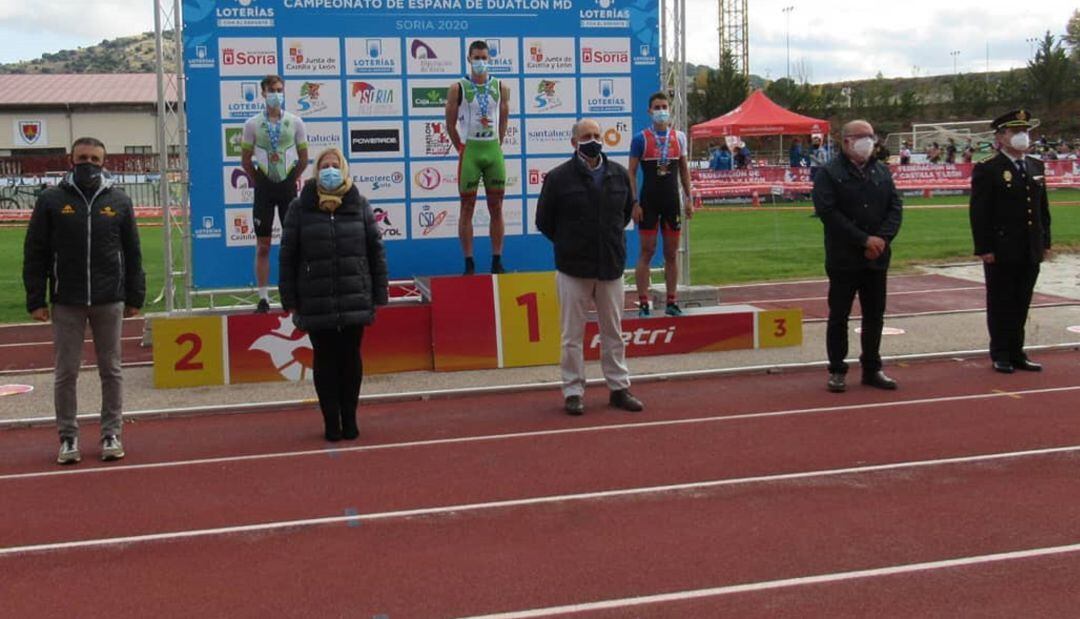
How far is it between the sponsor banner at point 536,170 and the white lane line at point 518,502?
Answer: 23.8 feet

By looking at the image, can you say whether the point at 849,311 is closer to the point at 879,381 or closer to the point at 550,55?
the point at 879,381

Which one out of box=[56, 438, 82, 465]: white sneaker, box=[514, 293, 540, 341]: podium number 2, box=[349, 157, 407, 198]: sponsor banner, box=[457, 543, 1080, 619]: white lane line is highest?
box=[349, 157, 407, 198]: sponsor banner

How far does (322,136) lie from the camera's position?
12.8 meters

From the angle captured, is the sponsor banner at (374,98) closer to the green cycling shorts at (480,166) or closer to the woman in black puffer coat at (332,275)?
the green cycling shorts at (480,166)

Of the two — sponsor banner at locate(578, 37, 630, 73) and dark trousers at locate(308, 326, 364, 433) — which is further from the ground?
sponsor banner at locate(578, 37, 630, 73)

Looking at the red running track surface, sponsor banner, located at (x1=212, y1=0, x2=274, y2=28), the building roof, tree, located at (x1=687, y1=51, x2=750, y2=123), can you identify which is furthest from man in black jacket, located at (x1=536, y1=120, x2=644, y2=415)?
the building roof

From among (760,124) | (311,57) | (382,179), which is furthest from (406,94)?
(760,124)

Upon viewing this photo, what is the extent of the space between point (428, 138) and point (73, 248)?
6.25 metres

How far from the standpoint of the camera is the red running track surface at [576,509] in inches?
197

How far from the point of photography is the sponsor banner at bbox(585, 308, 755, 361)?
11.1 m

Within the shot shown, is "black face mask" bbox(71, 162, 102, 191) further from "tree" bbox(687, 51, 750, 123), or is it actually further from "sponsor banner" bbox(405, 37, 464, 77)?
"tree" bbox(687, 51, 750, 123)

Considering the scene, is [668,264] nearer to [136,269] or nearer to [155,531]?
[136,269]

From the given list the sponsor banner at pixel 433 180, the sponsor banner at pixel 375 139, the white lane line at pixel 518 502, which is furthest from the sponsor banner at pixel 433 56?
the white lane line at pixel 518 502

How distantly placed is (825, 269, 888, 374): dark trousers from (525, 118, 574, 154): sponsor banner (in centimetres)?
492
